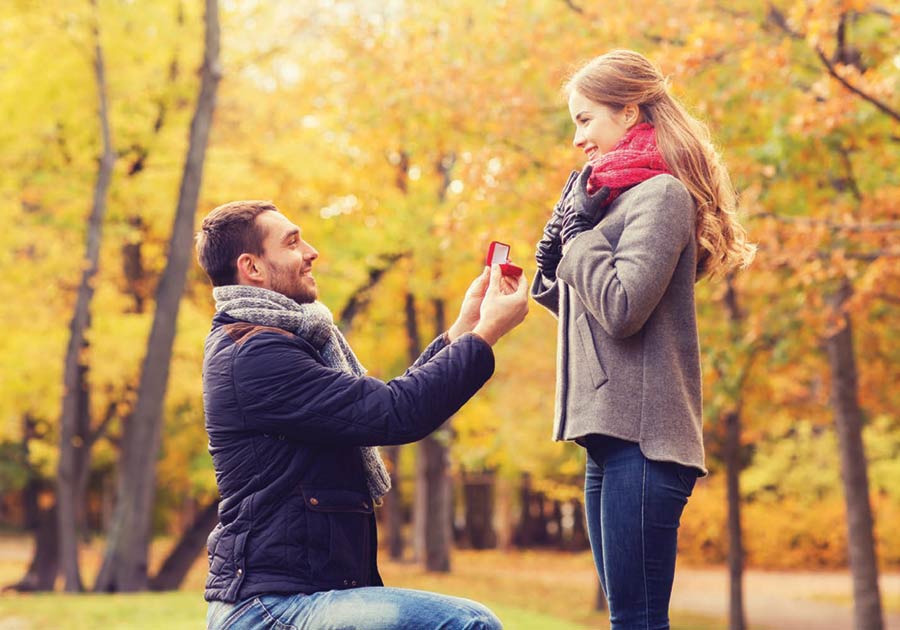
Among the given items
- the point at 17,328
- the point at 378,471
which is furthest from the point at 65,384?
the point at 378,471

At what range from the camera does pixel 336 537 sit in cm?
279

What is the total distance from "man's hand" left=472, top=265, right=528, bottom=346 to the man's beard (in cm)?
47

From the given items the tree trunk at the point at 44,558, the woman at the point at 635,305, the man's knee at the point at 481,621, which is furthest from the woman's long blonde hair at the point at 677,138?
the tree trunk at the point at 44,558

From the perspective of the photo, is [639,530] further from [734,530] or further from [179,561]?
[179,561]

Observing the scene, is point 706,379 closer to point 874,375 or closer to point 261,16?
point 874,375

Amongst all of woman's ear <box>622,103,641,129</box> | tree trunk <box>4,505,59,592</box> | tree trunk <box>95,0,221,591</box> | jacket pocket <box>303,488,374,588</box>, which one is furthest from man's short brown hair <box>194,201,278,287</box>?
tree trunk <box>4,505,59,592</box>

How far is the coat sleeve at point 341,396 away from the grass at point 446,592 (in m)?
7.70

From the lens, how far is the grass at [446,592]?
11289 millimetres

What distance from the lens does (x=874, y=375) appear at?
16344 mm

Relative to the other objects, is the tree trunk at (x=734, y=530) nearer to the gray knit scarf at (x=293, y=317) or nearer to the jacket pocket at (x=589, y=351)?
the gray knit scarf at (x=293, y=317)

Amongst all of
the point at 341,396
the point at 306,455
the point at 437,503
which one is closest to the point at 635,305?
the point at 341,396

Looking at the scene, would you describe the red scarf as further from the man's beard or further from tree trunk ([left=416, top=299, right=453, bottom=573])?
tree trunk ([left=416, top=299, right=453, bottom=573])

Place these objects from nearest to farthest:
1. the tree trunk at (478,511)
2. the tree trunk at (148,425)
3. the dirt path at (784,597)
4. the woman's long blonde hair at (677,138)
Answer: the woman's long blonde hair at (677,138) → the tree trunk at (148,425) → the dirt path at (784,597) → the tree trunk at (478,511)

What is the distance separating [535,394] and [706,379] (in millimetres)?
7738
